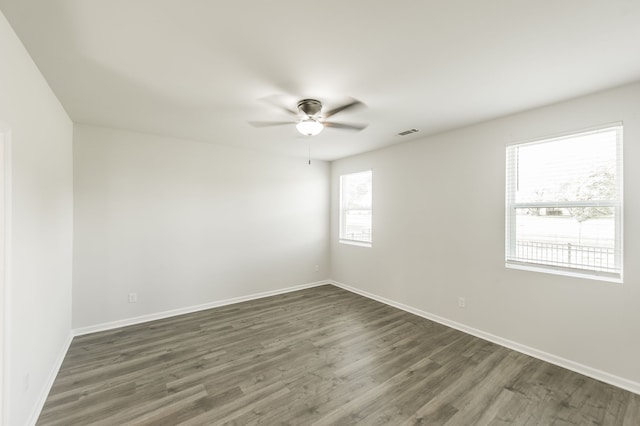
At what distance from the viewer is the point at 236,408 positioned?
6.64ft

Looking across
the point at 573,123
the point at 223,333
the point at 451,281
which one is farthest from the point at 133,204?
the point at 573,123

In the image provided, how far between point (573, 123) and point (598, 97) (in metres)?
0.26

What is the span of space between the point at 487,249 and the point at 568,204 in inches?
35.6

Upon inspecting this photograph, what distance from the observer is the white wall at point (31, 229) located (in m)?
1.56

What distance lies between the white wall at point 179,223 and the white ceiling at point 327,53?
2.76 ft

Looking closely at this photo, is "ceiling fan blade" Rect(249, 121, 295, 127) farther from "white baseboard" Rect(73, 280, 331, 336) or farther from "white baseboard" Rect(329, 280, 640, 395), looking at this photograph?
"white baseboard" Rect(329, 280, 640, 395)

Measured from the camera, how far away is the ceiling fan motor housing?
254cm

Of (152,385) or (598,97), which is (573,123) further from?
(152,385)

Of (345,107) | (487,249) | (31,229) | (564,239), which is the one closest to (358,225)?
(487,249)

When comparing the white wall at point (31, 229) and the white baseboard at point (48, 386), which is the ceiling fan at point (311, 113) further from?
the white baseboard at point (48, 386)

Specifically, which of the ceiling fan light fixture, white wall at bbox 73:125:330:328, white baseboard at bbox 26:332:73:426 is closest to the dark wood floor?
white baseboard at bbox 26:332:73:426

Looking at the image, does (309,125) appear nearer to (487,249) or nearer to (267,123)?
(267,123)

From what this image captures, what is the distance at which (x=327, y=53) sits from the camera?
6.08ft

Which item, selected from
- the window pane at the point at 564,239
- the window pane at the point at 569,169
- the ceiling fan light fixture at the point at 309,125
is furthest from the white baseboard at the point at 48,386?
the window pane at the point at 569,169
